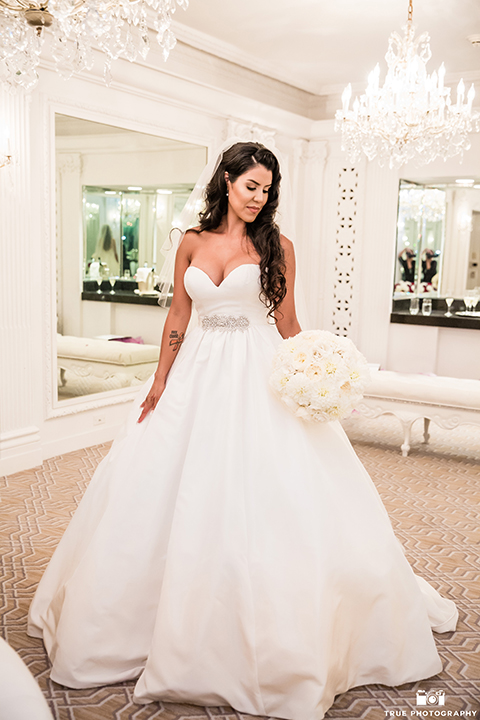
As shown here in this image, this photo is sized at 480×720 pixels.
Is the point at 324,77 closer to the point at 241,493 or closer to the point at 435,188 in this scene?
the point at 435,188

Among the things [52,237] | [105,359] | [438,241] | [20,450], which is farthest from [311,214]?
[20,450]

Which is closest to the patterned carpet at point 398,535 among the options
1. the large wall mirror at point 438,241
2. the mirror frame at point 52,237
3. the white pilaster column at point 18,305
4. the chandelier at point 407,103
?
the white pilaster column at point 18,305

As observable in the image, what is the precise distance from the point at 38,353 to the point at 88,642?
3.15 m

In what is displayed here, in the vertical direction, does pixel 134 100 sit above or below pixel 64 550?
above

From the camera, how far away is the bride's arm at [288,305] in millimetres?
2652

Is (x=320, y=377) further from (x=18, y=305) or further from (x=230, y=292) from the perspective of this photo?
(x=18, y=305)

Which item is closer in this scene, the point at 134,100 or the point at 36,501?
the point at 36,501

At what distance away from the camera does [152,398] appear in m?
2.61

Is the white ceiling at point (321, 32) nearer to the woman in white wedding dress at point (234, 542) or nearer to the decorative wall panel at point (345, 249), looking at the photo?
the decorative wall panel at point (345, 249)

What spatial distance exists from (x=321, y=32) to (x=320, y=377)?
4.63m

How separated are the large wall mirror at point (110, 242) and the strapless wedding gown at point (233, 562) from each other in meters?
3.10

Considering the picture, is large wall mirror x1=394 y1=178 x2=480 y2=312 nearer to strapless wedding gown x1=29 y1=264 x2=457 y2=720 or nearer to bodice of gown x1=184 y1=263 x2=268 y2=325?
bodice of gown x1=184 y1=263 x2=268 y2=325

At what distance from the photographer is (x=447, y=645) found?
271 centimetres

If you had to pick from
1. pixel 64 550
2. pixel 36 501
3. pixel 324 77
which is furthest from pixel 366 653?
pixel 324 77
